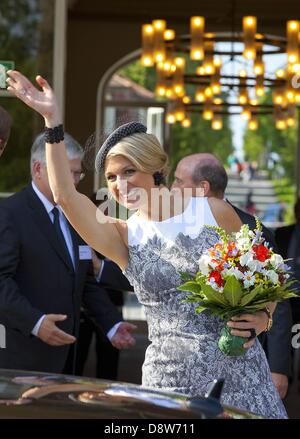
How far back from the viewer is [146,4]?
17.3 m

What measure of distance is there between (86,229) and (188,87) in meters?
18.8

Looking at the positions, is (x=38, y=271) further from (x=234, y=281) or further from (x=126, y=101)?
(x=126, y=101)

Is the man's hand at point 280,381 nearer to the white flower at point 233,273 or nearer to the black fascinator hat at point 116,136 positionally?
the white flower at point 233,273

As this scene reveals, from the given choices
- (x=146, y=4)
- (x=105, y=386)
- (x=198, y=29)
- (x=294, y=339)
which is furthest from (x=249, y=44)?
(x=105, y=386)

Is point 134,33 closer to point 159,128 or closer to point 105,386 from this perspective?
point 159,128

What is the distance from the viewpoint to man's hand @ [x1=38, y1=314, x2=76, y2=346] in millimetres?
4945

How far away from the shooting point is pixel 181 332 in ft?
12.6

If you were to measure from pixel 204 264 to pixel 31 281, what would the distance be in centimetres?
175

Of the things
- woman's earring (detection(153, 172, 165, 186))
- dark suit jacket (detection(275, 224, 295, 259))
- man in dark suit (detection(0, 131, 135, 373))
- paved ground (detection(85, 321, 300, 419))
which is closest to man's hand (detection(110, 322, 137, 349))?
man in dark suit (detection(0, 131, 135, 373))

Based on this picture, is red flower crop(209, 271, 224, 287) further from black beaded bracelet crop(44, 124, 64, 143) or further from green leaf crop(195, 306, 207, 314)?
black beaded bracelet crop(44, 124, 64, 143)

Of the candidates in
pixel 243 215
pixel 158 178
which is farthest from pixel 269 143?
pixel 158 178

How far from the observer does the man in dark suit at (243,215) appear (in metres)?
5.31

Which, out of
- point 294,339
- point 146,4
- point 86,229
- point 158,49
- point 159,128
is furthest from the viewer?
point 159,128

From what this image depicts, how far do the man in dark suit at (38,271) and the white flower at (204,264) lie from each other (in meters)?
1.44
